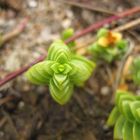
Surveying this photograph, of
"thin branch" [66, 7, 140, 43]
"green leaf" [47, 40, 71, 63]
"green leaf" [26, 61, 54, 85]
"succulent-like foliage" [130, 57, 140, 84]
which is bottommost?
"succulent-like foliage" [130, 57, 140, 84]

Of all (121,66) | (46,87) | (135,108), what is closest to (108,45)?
(121,66)

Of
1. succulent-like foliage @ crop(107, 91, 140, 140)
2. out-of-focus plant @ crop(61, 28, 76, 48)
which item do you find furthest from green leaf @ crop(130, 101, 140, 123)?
out-of-focus plant @ crop(61, 28, 76, 48)

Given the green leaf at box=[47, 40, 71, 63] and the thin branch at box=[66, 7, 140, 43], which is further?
the thin branch at box=[66, 7, 140, 43]

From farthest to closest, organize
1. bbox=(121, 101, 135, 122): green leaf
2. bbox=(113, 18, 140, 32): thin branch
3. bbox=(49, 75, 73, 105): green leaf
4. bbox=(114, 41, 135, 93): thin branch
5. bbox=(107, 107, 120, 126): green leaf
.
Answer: bbox=(113, 18, 140, 32): thin branch → bbox=(114, 41, 135, 93): thin branch → bbox=(107, 107, 120, 126): green leaf → bbox=(121, 101, 135, 122): green leaf → bbox=(49, 75, 73, 105): green leaf

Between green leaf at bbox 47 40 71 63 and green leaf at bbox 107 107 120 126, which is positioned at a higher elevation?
green leaf at bbox 47 40 71 63

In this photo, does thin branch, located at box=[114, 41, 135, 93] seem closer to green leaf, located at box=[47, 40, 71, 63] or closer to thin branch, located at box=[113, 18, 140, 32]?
thin branch, located at box=[113, 18, 140, 32]

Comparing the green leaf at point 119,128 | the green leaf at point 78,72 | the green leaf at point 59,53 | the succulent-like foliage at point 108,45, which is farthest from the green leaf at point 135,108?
the succulent-like foliage at point 108,45

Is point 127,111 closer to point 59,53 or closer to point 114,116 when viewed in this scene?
point 114,116

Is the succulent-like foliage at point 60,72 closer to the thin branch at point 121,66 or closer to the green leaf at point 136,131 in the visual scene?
the green leaf at point 136,131
